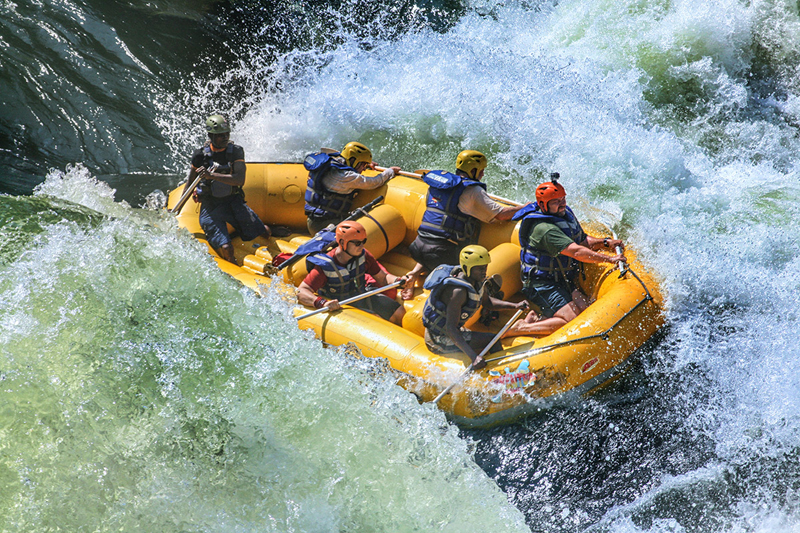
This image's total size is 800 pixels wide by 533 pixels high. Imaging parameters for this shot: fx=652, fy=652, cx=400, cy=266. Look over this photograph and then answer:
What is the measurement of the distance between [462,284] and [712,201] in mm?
3584

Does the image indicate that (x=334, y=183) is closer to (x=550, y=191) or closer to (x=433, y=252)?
(x=433, y=252)

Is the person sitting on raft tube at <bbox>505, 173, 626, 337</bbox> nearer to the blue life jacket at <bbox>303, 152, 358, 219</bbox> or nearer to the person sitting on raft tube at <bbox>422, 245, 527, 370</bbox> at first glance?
the person sitting on raft tube at <bbox>422, 245, 527, 370</bbox>

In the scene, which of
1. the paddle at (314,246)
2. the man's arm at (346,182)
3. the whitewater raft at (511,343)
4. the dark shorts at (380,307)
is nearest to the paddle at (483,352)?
the whitewater raft at (511,343)

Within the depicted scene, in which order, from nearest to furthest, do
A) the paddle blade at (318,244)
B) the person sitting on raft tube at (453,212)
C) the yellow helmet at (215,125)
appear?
1. the paddle blade at (318,244)
2. the person sitting on raft tube at (453,212)
3. the yellow helmet at (215,125)

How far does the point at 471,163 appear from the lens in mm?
5434

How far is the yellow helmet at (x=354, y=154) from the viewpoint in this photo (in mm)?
6137

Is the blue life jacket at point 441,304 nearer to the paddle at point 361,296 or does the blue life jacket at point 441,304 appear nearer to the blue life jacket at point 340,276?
the paddle at point 361,296

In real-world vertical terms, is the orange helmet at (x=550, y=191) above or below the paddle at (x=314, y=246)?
above

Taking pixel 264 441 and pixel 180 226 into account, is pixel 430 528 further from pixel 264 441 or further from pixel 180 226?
pixel 180 226

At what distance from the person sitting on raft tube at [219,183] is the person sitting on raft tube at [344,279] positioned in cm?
116

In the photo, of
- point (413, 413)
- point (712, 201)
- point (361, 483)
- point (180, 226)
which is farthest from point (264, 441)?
point (712, 201)

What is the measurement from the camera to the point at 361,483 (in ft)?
12.2

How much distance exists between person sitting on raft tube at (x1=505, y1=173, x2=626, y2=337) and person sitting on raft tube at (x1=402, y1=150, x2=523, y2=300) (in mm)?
398

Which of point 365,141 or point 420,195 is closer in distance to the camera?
point 420,195
